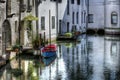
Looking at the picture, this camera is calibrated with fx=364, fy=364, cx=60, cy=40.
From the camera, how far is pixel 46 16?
44406 millimetres

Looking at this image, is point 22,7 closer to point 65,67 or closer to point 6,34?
point 6,34

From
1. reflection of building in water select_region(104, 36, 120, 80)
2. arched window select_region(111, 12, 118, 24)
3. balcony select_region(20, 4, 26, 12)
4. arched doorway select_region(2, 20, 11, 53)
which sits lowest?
reflection of building in water select_region(104, 36, 120, 80)

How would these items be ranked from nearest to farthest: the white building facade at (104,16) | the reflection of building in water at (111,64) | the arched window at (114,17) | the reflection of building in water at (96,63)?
the reflection of building in water at (96,63) < the reflection of building in water at (111,64) < the white building facade at (104,16) < the arched window at (114,17)

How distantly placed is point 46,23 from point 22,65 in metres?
18.4

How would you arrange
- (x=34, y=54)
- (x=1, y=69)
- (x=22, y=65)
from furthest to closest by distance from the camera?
(x=34, y=54) → (x=22, y=65) → (x=1, y=69)

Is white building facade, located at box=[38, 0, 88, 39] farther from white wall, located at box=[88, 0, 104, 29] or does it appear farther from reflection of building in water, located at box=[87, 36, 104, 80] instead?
reflection of building in water, located at box=[87, 36, 104, 80]

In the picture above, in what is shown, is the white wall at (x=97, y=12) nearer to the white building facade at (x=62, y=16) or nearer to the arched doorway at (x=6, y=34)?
the white building facade at (x=62, y=16)

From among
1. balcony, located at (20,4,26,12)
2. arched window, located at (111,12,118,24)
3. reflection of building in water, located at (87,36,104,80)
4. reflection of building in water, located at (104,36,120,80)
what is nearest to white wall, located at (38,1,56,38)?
balcony, located at (20,4,26,12)

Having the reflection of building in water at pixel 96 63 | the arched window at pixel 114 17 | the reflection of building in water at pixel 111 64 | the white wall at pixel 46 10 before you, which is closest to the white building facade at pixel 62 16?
the white wall at pixel 46 10

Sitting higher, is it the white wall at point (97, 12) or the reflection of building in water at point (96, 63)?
the white wall at point (97, 12)

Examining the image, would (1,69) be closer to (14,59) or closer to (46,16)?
(14,59)

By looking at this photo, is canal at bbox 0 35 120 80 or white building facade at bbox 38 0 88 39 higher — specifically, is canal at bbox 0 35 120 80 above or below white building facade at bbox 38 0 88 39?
below

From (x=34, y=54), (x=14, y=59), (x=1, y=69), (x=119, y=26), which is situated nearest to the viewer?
(x=1, y=69)

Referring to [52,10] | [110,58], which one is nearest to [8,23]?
[110,58]
